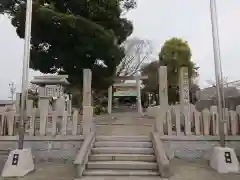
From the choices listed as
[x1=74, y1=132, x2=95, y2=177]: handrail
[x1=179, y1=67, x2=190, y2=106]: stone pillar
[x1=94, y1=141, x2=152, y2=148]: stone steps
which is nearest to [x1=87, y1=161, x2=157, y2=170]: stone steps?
[x1=74, y1=132, x2=95, y2=177]: handrail

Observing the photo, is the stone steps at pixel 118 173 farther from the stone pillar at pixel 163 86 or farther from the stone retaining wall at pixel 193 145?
the stone pillar at pixel 163 86

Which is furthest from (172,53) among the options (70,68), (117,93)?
(70,68)

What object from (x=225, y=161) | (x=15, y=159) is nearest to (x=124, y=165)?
(x=225, y=161)

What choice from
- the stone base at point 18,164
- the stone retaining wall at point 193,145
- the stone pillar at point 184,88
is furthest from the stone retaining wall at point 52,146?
the stone pillar at point 184,88

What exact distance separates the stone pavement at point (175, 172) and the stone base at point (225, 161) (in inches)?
5.9

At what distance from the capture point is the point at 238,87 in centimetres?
985

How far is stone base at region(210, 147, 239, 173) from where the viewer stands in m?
5.50

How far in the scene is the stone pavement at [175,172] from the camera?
5180 millimetres

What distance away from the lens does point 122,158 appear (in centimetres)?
586

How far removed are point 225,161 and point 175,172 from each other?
1090 mm

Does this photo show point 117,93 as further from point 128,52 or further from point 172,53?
point 172,53

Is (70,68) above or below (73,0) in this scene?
below

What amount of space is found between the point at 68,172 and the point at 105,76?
367 inches

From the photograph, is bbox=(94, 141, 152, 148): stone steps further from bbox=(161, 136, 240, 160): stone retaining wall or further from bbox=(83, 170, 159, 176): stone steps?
bbox=(83, 170, 159, 176): stone steps
